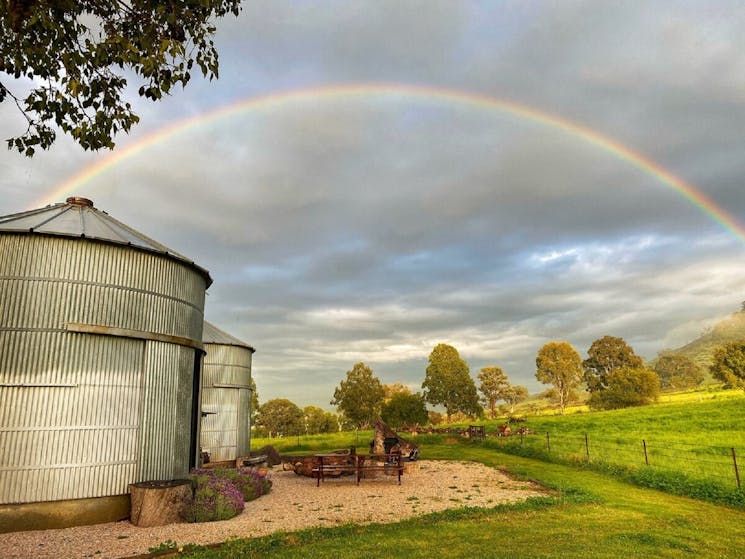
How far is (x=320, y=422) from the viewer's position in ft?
308

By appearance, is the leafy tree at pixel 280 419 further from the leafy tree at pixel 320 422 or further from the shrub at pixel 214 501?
the shrub at pixel 214 501

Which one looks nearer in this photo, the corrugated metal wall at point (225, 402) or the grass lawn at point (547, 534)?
the grass lawn at point (547, 534)

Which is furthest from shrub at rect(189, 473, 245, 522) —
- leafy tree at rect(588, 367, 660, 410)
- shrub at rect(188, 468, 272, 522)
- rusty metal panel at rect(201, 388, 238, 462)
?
leafy tree at rect(588, 367, 660, 410)

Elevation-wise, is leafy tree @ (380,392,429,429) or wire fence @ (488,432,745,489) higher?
leafy tree @ (380,392,429,429)

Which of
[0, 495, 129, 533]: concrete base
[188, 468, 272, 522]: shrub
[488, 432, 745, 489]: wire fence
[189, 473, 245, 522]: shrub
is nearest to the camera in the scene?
[0, 495, 129, 533]: concrete base

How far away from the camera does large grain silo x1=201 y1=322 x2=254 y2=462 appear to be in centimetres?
2330

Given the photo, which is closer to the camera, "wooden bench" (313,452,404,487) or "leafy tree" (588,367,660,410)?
"wooden bench" (313,452,404,487)

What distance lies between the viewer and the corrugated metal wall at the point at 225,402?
2328 centimetres

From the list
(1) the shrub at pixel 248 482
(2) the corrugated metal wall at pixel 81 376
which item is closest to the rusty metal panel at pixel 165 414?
(2) the corrugated metal wall at pixel 81 376

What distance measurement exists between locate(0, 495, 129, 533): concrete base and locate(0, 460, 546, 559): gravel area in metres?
0.27

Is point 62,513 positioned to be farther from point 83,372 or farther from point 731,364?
point 731,364

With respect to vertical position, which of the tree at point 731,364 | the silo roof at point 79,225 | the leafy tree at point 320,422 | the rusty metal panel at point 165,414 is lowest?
the leafy tree at point 320,422

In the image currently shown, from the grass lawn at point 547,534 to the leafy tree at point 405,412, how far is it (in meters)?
44.6

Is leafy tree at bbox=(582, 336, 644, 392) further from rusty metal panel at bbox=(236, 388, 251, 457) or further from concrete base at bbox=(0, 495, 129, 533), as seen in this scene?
concrete base at bbox=(0, 495, 129, 533)
